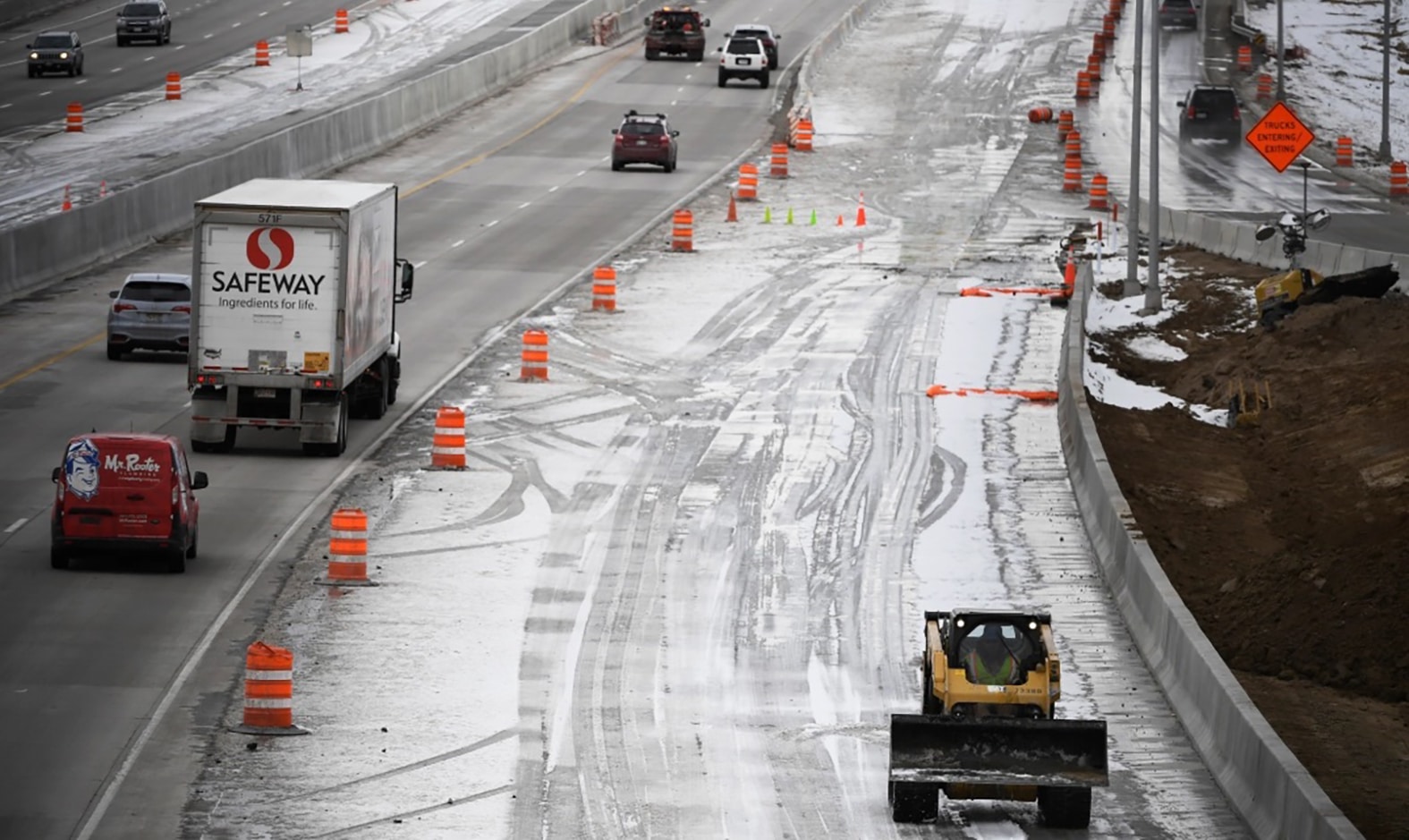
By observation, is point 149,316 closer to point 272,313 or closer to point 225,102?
point 272,313

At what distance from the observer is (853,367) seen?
129 ft

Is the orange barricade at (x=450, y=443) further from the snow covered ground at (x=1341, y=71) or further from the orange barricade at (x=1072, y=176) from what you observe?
the snow covered ground at (x=1341, y=71)

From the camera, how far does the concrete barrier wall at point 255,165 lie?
45.4 meters

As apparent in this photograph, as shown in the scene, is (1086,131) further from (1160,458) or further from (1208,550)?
(1208,550)

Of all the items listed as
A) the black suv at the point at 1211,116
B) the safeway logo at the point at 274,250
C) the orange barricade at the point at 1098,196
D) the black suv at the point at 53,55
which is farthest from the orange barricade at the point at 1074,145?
the safeway logo at the point at 274,250

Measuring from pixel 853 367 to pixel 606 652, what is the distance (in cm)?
1719

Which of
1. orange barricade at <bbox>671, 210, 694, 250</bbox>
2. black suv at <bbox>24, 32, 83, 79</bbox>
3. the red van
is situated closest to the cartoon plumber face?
the red van

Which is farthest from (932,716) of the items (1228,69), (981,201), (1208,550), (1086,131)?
(1228,69)

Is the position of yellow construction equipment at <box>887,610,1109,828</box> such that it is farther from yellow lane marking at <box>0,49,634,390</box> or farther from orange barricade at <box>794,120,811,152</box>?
orange barricade at <box>794,120,811,152</box>

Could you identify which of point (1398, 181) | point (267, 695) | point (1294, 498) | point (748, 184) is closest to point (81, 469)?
point (267, 695)

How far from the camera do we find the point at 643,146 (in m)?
62.8

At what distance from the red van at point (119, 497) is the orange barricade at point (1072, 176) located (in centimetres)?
4077

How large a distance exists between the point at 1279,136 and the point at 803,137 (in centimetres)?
1736

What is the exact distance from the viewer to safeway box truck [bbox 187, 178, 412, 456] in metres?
30.4
